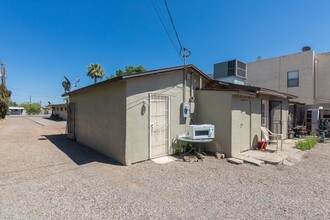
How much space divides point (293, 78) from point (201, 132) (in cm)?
1428

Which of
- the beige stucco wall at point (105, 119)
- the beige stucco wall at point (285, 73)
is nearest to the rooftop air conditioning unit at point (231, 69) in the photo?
the beige stucco wall at point (285, 73)

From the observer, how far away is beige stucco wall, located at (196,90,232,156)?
21.2ft

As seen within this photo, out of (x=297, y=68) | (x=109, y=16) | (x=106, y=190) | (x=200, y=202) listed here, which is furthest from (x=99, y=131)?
(x=297, y=68)

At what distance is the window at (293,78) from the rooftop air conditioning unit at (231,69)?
5129 mm

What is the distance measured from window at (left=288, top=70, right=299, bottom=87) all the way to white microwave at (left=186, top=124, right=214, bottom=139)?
1382 cm

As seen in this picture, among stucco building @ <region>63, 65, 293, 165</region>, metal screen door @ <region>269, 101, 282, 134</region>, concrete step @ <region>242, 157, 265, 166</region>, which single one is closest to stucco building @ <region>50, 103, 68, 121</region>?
stucco building @ <region>63, 65, 293, 165</region>

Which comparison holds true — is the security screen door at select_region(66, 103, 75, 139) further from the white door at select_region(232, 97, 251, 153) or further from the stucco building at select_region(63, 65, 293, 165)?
the white door at select_region(232, 97, 251, 153)

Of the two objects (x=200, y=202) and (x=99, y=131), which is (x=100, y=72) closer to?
(x=99, y=131)

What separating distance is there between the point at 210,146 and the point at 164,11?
18.0 feet

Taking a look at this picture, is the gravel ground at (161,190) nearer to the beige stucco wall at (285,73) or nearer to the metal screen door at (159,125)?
the metal screen door at (159,125)

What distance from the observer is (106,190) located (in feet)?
12.9

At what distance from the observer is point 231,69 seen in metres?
13.8

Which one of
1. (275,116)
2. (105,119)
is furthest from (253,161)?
(105,119)

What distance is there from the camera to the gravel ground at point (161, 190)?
3.09 m
